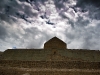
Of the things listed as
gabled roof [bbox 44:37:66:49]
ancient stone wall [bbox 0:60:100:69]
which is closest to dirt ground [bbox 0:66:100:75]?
ancient stone wall [bbox 0:60:100:69]

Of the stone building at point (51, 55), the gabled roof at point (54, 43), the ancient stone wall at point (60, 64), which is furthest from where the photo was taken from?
the gabled roof at point (54, 43)

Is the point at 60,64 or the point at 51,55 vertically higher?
the point at 51,55

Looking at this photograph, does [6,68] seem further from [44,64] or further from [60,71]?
[60,71]

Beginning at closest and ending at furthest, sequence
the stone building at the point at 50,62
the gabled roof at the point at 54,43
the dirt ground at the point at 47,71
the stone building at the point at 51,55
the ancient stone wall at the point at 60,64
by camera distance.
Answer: the dirt ground at the point at 47,71 → the stone building at the point at 50,62 → the ancient stone wall at the point at 60,64 → the stone building at the point at 51,55 → the gabled roof at the point at 54,43

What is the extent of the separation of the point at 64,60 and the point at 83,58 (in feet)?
12.5

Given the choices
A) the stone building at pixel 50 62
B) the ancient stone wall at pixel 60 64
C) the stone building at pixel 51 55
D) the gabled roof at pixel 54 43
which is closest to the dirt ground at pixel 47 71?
the stone building at pixel 50 62

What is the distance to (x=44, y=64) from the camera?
89.9ft

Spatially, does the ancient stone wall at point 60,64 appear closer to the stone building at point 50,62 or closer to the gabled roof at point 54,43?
the stone building at point 50,62

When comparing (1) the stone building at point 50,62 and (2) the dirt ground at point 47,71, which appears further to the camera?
(1) the stone building at point 50,62

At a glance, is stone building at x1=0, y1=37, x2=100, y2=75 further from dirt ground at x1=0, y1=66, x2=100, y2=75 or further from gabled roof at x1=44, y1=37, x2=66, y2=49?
gabled roof at x1=44, y1=37, x2=66, y2=49

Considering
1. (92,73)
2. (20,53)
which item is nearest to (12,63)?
(20,53)

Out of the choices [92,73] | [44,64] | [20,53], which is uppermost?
[20,53]

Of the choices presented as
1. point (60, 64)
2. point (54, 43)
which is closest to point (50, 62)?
point (60, 64)

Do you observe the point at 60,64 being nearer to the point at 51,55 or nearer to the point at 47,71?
the point at 47,71
